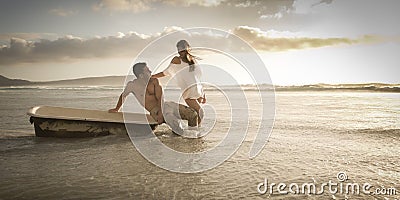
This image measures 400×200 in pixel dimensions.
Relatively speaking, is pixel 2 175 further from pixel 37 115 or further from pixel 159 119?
pixel 159 119

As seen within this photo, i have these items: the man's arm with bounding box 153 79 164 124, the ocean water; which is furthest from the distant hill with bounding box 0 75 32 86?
the man's arm with bounding box 153 79 164 124

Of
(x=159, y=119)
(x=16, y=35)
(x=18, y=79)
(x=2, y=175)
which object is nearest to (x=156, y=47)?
(x=159, y=119)

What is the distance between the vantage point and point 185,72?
465cm

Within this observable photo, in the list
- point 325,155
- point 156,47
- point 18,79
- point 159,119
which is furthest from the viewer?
point 18,79

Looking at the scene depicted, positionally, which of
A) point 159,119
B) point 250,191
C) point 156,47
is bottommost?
point 250,191

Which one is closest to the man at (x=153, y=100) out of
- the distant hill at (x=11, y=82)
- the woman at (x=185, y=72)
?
the woman at (x=185, y=72)

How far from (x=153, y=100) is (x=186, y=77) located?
55 centimetres

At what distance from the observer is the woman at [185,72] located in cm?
456

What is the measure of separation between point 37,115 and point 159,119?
1.49 m

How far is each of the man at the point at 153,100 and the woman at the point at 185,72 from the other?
14cm

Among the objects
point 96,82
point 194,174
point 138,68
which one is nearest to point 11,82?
point 96,82

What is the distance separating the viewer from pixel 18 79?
16938mm

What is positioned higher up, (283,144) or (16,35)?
(16,35)

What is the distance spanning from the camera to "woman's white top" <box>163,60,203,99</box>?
181 inches
